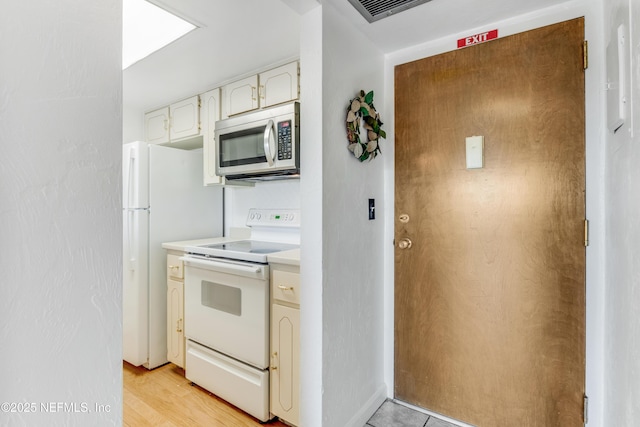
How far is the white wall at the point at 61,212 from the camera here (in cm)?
Answer: 58

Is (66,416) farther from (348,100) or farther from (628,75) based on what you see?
(628,75)

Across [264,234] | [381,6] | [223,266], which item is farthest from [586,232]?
[264,234]

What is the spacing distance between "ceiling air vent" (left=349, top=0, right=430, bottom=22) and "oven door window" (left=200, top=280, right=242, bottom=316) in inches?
61.8

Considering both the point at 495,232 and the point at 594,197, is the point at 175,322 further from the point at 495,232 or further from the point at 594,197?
the point at 594,197

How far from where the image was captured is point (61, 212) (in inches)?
25.1

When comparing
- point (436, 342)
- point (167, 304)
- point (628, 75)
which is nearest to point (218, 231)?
point (167, 304)

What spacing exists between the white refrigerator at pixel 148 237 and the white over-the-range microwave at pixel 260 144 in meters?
0.55

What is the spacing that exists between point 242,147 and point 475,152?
1.34 m

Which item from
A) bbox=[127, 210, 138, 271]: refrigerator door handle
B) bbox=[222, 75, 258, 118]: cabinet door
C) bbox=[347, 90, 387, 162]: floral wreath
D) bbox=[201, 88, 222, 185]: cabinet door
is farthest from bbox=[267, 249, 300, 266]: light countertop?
bbox=[127, 210, 138, 271]: refrigerator door handle

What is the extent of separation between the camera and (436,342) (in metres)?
1.75

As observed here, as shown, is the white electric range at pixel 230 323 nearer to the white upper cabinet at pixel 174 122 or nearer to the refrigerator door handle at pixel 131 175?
the refrigerator door handle at pixel 131 175

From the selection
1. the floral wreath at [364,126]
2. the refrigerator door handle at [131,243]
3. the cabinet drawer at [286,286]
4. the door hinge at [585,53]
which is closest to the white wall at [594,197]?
the door hinge at [585,53]

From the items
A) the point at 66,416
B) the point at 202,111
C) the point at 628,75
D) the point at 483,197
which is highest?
the point at 202,111

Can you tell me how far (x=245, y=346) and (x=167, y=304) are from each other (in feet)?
3.05
